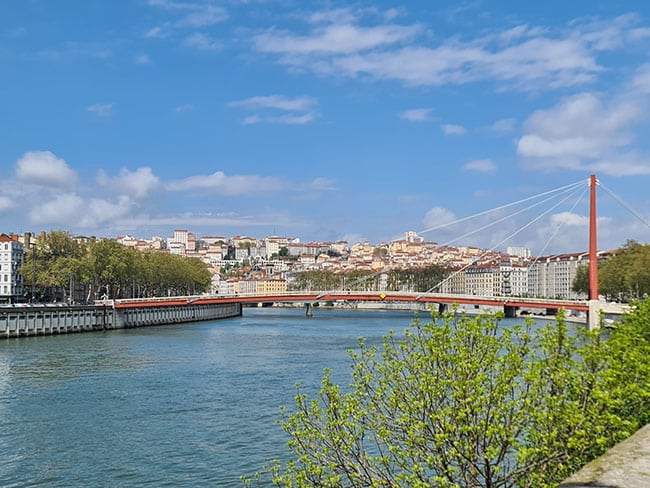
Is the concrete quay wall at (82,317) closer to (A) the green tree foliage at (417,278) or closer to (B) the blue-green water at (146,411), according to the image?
(B) the blue-green water at (146,411)

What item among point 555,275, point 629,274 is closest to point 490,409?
point 629,274

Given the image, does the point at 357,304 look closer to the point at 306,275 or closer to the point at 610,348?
the point at 306,275

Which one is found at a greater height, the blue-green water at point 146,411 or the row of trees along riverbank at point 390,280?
the row of trees along riverbank at point 390,280

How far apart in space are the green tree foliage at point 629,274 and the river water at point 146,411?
2723cm

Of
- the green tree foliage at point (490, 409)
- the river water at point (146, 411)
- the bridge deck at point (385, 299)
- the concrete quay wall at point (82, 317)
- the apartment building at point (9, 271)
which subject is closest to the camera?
the green tree foliage at point (490, 409)

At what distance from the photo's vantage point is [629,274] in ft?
182

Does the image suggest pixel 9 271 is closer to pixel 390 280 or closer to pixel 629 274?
pixel 629 274

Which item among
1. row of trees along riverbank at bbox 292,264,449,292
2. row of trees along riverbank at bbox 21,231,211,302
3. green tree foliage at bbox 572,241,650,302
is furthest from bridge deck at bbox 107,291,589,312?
row of trees along riverbank at bbox 292,264,449,292

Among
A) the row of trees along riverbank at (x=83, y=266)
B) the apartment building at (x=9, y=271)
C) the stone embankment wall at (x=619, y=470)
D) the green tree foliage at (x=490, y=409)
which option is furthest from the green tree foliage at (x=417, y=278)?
the stone embankment wall at (x=619, y=470)

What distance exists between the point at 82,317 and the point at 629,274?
1518 inches

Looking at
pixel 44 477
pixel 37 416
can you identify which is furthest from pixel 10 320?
pixel 44 477

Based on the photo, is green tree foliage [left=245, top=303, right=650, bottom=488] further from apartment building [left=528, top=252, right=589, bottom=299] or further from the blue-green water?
apartment building [left=528, top=252, right=589, bottom=299]

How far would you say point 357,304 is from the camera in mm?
121000

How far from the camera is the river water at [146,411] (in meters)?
14.3
